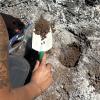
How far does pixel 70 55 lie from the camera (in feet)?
8.45

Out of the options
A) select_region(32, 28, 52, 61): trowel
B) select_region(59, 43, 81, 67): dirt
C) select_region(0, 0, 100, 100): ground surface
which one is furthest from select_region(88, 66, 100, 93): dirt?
select_region(32, 28, 52, 61): trowel

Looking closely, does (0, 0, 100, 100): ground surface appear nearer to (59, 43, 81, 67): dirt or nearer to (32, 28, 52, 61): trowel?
(59, 43, 81, 67): dirt

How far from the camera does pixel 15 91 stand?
6.00 ft

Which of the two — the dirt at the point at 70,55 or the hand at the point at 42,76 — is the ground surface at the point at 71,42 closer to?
the dirt at the point at 70,55

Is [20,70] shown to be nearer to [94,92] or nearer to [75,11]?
[94,92]

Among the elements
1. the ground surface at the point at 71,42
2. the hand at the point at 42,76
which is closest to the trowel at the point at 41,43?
the hand at the point at 42,76

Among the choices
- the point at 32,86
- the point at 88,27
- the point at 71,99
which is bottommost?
the point at 71,99

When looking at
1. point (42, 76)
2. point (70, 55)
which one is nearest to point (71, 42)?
point (70, 55)

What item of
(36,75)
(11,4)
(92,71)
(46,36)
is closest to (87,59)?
(92,71)

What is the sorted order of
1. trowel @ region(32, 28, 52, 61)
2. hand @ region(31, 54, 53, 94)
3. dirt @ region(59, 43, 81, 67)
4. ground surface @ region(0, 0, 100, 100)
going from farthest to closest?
dirt @ region(59, 43, 81, 67), ground surface @ region(0, 0, 100, 100), trowel @ region(32, 28, 52, 61), hand @ region(31, 54, 53, 94)

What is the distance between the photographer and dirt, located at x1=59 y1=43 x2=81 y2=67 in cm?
254

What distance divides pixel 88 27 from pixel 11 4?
688 millimetres

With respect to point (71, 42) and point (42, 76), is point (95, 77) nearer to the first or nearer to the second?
point (71, 42)

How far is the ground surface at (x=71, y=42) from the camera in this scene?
240 centimetres
